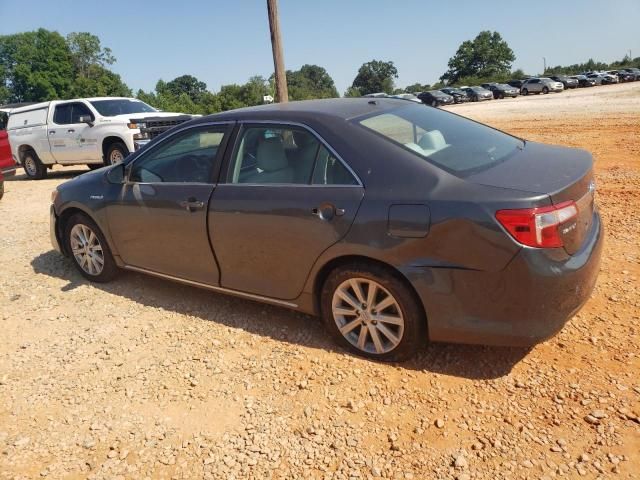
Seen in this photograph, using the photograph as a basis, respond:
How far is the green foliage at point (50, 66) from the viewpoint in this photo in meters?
74.1

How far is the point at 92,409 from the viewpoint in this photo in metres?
3.09

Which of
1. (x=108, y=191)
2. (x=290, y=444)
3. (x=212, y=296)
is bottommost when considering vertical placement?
(x=290, y=444)

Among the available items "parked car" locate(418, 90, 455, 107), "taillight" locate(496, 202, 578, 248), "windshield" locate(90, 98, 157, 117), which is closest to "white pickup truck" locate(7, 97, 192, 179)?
"windshield" locate(90, 98, 157, 117)

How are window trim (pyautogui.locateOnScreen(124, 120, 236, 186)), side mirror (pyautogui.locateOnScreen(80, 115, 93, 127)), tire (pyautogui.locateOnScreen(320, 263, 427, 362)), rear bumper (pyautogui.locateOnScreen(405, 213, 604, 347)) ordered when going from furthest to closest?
side mirror (pyautogui.locateOnScreen(80, 115, 93, 127)), window trim (pyautogui.locateOnScreen(124, 120, 236, 186)), tire (pyautogui.locateOnScreen(320, 263, 427, 362)), rear bumper (pyautogui.locateOnScreen(405, 213, 604, 347))

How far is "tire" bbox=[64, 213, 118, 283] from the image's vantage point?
4.71 m

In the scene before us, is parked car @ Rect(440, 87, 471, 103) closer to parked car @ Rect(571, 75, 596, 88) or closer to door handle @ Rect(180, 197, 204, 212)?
parked car @ Rect(571, 75, 596, 88)

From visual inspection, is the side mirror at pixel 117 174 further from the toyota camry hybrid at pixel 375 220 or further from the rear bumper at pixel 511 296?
the rear bumper at pixel 511 296

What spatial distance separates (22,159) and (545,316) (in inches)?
562

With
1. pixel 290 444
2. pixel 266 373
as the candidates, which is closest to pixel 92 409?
pixel 266 373

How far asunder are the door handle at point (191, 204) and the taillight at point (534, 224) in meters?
2.17

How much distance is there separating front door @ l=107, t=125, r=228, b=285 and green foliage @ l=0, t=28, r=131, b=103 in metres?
74.4

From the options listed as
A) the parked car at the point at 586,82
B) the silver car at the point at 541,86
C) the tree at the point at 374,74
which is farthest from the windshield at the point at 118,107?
the tree at the point at 374,74

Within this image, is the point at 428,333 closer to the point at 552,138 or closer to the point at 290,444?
the point at 290,444

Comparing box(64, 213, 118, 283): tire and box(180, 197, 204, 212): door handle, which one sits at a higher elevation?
box(180, 197, 204, 212): door handle
